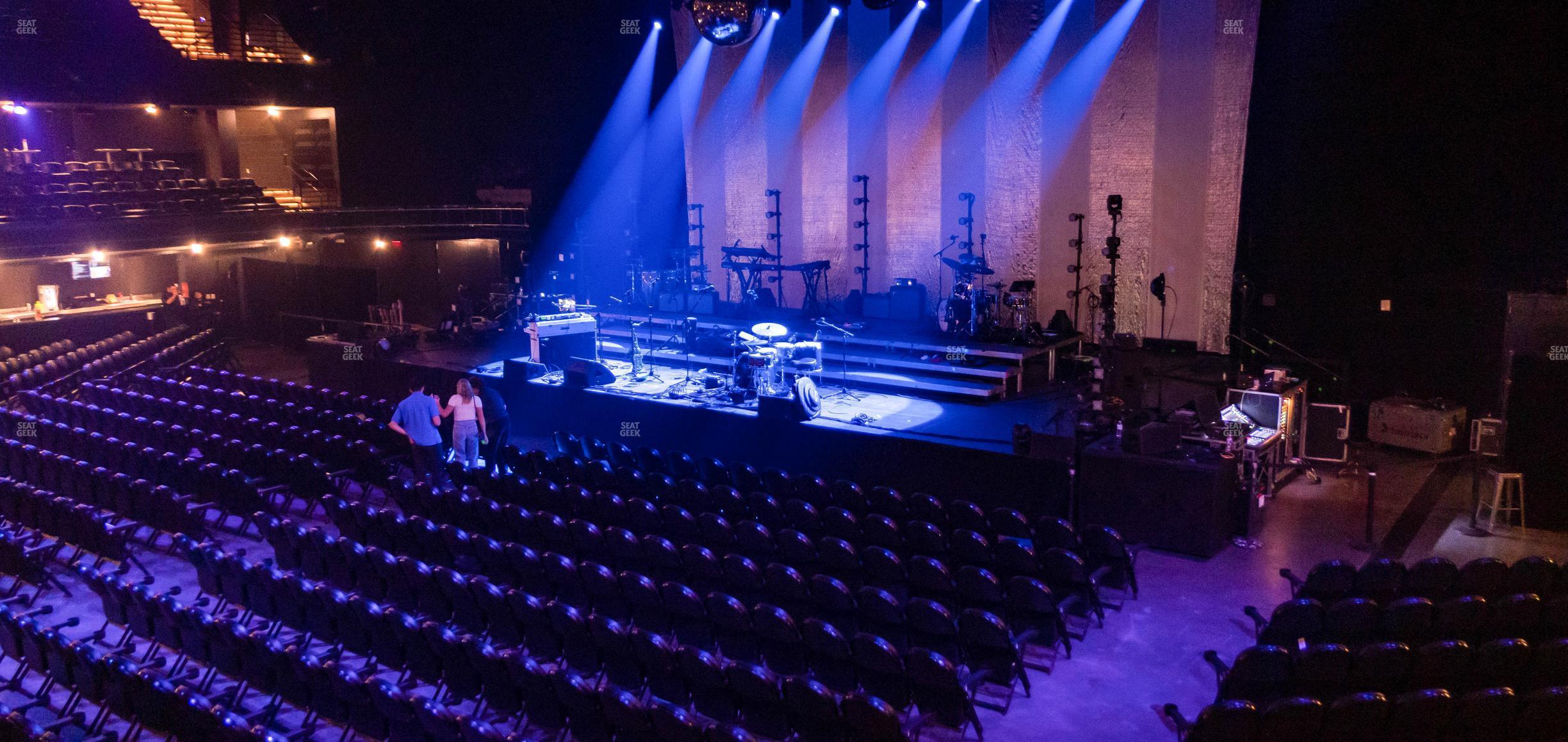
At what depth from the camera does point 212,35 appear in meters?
24.0

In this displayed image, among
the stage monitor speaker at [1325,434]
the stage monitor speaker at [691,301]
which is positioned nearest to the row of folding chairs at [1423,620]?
the stage monitor speaker at [1325,434]

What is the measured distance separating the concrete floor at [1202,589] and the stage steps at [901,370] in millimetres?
3647

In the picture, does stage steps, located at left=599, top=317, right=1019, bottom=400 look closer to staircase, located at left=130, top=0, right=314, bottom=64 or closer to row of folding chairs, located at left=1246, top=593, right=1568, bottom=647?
row of folding chairs, located at left=1246, top=593, right=1568, bottom=647

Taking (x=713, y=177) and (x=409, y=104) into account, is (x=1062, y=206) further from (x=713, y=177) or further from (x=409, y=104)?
(x=409, y=104)

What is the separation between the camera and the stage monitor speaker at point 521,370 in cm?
1514

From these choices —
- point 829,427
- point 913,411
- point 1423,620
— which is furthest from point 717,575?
point 913,411

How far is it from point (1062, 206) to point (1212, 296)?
2562mm

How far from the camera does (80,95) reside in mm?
20250

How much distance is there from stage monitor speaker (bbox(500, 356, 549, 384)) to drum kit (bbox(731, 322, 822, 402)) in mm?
2832

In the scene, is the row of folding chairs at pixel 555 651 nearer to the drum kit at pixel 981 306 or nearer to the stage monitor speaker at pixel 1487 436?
the stage monitor speaker at pixel 1487 436

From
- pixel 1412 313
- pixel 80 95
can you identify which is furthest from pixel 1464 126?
pixel 80 95

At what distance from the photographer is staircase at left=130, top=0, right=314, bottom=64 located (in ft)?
77.4

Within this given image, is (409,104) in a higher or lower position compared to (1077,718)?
higher

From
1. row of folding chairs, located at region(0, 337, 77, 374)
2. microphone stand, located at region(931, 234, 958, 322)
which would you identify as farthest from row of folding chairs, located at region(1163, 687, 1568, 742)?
row of folding chairs, located at region(0, 337, 77, 374)
